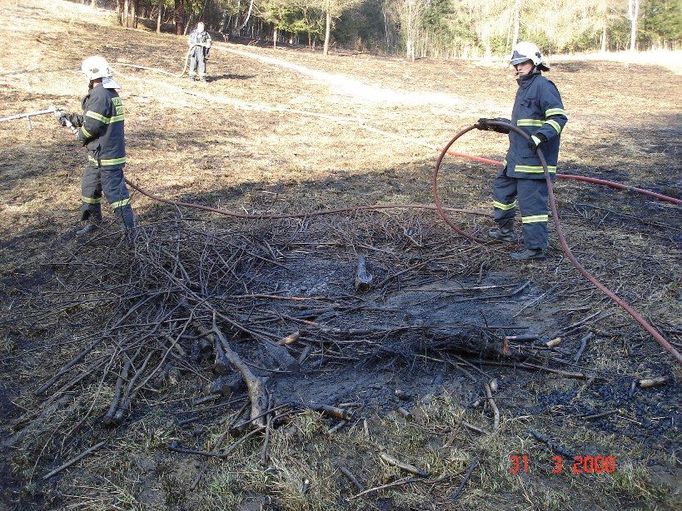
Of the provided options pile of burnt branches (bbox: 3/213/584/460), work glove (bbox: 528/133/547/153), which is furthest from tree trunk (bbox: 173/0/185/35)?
work glove (bbox: 528/133/547/153)

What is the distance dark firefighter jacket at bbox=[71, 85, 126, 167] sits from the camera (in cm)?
566

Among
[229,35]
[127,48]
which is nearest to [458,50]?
[229,35]

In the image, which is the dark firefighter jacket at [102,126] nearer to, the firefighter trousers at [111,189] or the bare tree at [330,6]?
the firefighter trousers at [111,189]

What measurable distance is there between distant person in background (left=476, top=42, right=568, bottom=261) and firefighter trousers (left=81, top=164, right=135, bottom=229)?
375 cm

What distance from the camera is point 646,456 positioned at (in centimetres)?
292

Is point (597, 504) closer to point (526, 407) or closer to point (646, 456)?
point (646, 456)

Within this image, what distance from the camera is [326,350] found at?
3.80m

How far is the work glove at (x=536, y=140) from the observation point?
4.87m

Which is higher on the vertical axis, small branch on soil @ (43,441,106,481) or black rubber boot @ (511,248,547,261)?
black rubber boot @ (511,248,547,261)

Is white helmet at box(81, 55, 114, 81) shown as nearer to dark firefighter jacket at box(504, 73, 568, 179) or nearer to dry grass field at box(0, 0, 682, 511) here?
dry grass field at box(0, 0, 682, 511)

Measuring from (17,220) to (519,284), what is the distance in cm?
566

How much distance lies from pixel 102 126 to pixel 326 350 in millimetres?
3671
